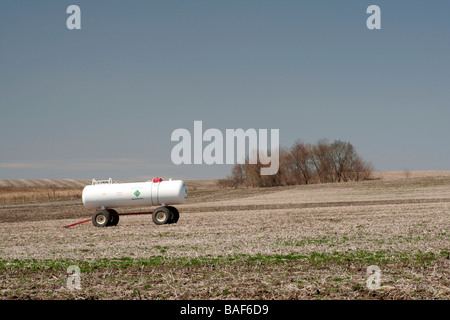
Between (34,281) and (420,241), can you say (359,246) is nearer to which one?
(420,241)

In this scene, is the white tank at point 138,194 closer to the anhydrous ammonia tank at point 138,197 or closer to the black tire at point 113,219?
the anhydrous ammonia tank at point 138,197

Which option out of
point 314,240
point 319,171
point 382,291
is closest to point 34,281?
point 382,291

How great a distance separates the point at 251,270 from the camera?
12.2 m

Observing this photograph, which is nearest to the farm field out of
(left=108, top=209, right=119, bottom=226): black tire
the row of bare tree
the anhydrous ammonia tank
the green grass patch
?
the green grass patch

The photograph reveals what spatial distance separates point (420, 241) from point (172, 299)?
10.4 meters

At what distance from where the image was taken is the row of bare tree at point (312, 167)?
10388cm

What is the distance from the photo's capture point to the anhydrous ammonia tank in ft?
86.5

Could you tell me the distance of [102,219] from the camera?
2700cm

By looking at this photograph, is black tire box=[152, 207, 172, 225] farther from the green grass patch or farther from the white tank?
the green grass patch

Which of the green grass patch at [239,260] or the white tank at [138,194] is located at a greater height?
the white tank at [138,194]

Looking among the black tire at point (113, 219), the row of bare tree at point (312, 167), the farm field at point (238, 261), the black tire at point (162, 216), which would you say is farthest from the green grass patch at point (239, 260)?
the row of bare tree at point (312, 167)

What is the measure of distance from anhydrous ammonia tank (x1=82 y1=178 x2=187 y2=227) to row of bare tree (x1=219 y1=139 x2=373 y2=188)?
78.7m

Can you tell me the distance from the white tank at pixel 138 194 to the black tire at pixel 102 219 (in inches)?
19.0

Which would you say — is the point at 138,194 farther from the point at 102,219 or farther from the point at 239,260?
the point at 239,260
